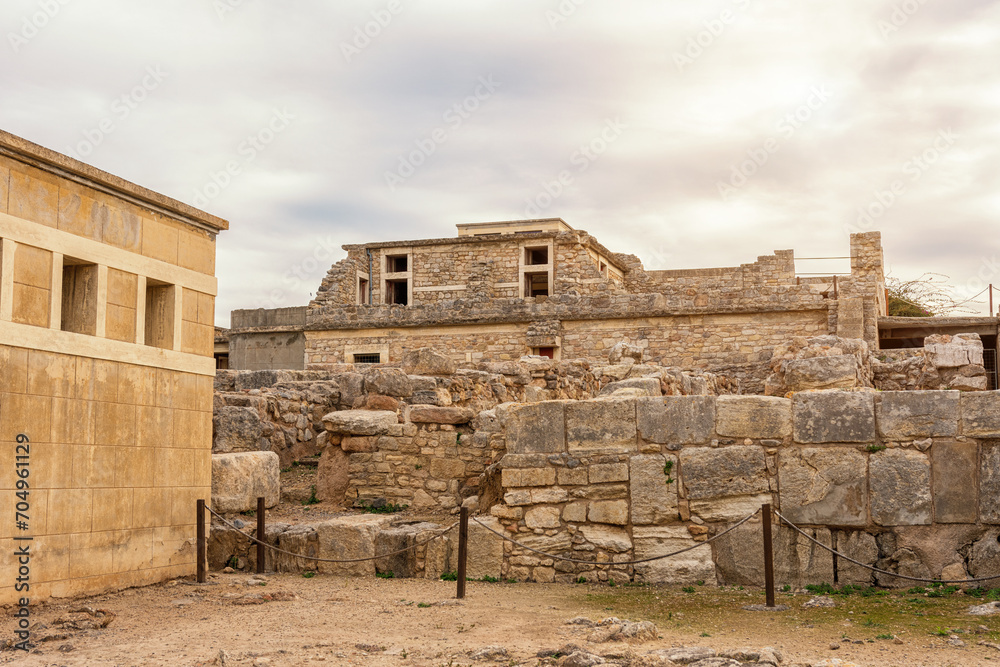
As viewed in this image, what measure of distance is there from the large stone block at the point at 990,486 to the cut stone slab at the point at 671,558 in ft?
7.12

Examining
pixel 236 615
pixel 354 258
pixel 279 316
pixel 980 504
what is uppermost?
pixel 354 258

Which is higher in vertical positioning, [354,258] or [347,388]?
[354,258]

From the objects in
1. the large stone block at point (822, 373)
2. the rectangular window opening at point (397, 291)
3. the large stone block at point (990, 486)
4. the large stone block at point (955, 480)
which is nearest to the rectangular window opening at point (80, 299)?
the large stone block at point (955, 480)

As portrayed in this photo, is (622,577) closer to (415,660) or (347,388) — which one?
(415,660)

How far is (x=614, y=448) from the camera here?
26.2ft

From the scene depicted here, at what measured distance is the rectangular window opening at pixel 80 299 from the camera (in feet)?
24.7

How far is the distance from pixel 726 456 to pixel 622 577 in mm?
1367

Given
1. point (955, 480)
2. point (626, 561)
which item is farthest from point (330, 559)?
point (955, 480)

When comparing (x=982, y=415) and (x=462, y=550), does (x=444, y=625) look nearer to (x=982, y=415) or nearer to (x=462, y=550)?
(x=462, y=550)

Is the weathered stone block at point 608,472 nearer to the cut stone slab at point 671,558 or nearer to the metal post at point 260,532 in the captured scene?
the cut stone slab at point 671,558

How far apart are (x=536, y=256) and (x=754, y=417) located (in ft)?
71.9

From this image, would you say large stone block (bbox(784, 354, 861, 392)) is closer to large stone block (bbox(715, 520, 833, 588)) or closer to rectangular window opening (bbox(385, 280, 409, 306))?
large stone block (bbox(715, 520, 833, 588))

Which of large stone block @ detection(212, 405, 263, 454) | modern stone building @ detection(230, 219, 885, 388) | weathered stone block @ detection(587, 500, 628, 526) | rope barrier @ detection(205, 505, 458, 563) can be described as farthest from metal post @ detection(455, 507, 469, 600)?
modern stone building @ detection(230, 219, 885, 388)

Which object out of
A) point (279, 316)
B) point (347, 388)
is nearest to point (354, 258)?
point (279, 316)
